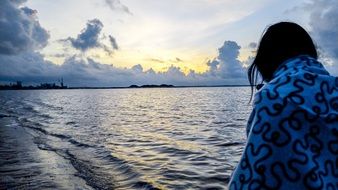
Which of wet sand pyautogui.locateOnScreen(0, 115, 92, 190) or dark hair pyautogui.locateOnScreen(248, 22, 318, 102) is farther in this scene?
wet sand pyautogui.locateOnScreen(0, 115, 92, 190)

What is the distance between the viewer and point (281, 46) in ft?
7.80

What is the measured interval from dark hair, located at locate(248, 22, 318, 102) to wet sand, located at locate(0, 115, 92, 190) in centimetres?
850

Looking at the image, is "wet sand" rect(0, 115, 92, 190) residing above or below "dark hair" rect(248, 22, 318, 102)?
below

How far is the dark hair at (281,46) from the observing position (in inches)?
93.0

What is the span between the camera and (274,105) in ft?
6.73

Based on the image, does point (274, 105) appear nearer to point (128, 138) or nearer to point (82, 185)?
point (82, 185)

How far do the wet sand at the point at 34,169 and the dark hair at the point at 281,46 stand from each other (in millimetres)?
8504

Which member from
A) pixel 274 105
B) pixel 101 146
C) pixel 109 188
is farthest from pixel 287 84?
pixel 101 146

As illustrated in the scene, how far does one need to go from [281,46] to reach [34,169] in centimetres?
1087

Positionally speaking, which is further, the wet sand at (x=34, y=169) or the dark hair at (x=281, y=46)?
the wet sand at (x=34, y=169)

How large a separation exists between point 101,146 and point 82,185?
733cm

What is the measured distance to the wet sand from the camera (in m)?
9.98

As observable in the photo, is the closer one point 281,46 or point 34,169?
point 281,46

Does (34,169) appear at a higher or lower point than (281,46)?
lower
